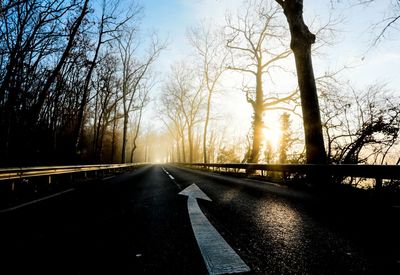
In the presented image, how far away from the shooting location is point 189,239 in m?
2.25

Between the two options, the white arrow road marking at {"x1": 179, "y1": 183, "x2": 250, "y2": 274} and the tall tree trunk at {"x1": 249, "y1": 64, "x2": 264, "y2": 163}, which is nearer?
the white arrow road marking at {"x1": 179, "y1": 183, "x2": 250, "y2": 274}

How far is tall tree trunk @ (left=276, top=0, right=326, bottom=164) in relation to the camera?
714 centimetres

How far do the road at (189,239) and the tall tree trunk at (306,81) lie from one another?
11.3ft

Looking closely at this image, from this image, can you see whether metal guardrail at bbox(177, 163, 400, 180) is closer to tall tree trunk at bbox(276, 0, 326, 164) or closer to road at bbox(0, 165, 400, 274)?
tall tree trunk at bbox(276, 0, 326, 164)

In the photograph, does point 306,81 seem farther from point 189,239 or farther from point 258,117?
point 258,117

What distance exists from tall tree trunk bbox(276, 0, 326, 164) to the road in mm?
3441

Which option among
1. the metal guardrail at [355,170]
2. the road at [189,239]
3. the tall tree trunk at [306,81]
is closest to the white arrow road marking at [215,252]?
the road at [189,239]

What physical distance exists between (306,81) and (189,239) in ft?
23.6

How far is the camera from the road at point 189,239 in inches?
65.1

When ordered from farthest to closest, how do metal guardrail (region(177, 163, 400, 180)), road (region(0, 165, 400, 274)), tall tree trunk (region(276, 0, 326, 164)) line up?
tall tree trunk (region(276, 0, 326, 164)) < metal guardrail (region(177, 163, 400, 180)) < road (region(0, 165, 400, 274))

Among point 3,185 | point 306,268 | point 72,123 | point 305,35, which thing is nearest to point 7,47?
point 3,185

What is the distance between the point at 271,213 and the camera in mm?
3404

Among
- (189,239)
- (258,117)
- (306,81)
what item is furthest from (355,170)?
(258,117)

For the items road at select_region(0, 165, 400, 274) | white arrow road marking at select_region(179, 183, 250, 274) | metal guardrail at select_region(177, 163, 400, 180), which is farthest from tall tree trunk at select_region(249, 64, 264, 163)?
white arrow road marking at select_region(179, 183, 250, 274)
